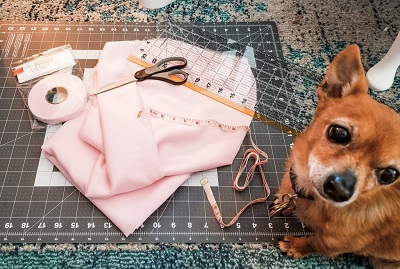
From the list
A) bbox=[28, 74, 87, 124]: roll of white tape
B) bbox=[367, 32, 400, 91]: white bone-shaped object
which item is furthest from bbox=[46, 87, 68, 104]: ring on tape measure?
bbox=[367, 32, 400, 91]: white bone-shaped object

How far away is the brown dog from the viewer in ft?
3.41

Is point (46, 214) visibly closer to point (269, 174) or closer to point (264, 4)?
point (269, 174)

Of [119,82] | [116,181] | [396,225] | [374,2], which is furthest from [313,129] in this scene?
[374,2]

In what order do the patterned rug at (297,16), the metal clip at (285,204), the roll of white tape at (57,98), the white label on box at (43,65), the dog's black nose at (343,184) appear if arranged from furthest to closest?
the patterned rug at (297,16), the white label on box at (43,65), the roll of white tape at (57,98), the metal clip at (285,204), the dog's black nose at (343,184)

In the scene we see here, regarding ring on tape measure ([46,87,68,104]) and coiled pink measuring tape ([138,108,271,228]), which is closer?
coiled pink measuring tape ([138,108,271,228])

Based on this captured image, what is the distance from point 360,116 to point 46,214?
102 cm

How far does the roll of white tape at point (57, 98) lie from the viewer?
145 centimetres

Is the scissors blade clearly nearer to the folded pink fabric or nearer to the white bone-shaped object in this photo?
the folded pink fabric

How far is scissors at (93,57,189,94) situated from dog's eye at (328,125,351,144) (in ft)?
2.16

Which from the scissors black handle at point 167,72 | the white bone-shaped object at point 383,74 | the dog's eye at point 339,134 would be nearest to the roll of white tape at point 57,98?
the scissors black handle at point 167,72

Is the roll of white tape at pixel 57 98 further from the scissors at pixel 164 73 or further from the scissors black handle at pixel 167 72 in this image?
the scissors black handle at pixel 167 72

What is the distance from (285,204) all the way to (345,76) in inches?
17.9

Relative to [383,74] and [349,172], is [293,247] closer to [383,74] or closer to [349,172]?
[349,172]

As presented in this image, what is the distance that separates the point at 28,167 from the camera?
140cm
